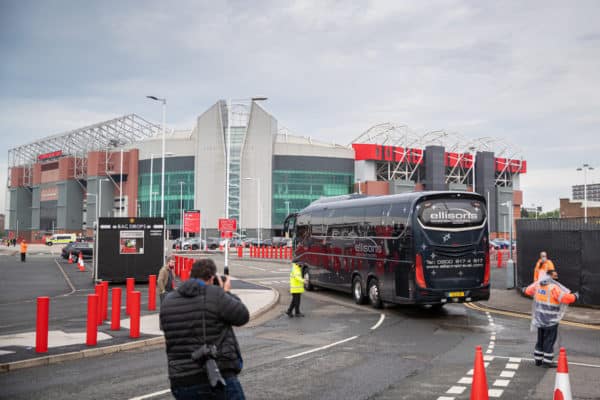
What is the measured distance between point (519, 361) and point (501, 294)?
12.9 m

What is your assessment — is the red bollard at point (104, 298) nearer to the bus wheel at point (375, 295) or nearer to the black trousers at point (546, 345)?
the bus wheel at point (375, 295)

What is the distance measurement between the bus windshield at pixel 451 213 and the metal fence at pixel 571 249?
12.2ft

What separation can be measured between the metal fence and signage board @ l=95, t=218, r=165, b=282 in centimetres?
1620

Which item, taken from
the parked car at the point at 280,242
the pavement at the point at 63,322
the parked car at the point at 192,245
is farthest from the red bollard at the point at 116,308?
the parked car at the point at 280,242

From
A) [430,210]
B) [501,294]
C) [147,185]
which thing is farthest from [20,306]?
[147,185]

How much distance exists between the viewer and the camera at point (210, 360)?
4.58 metres

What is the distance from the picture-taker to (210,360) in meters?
4.63

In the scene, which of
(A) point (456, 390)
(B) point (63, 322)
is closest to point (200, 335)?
(A) point (456, 390)

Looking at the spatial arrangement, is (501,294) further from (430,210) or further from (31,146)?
(31,146)

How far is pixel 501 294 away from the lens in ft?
75.7

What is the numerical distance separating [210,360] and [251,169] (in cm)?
9664

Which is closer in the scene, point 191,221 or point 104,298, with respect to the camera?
point 104,298

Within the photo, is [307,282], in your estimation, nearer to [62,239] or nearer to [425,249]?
[425,249]

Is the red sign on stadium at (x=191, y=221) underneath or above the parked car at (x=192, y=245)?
above
